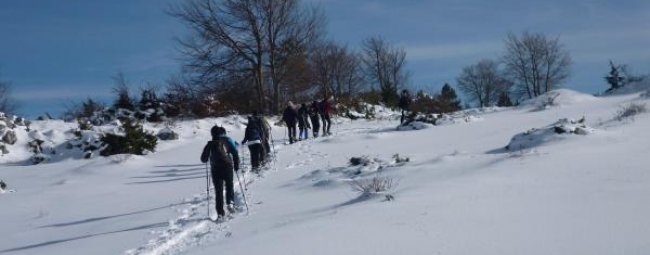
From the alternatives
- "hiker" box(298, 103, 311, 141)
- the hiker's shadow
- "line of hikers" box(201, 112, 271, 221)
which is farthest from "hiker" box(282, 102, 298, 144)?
"line of hikers" box(201, 112, 271, 221)

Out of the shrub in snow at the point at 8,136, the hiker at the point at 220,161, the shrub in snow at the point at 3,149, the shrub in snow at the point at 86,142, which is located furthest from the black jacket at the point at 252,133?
the shrub in snow at the point at 8,136

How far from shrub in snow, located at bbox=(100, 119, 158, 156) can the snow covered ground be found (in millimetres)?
1414

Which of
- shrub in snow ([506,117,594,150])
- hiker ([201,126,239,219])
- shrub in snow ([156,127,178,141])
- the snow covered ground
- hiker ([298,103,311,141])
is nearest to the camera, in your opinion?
the snow covered ground

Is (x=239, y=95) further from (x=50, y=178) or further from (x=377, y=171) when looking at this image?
(x=377, y=171)

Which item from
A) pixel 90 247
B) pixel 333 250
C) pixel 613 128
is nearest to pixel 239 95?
pixel 613 128

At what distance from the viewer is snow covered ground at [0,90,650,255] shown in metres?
5.49

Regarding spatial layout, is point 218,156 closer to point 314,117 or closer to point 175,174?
point 175,174

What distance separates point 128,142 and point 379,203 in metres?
13.2

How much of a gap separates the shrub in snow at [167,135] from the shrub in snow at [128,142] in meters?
1.83

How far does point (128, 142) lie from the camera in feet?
61.5

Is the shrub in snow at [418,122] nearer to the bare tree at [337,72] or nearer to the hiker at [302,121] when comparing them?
the hiker at [302,121]

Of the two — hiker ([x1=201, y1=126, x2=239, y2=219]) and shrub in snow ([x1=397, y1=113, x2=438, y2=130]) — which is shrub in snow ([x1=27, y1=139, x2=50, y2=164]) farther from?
shrub in snow ([x1=397, y1=113, x2=438, y2=130])

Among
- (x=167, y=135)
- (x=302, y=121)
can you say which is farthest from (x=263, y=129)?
(x=167, y=135)

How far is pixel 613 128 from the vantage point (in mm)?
13172
